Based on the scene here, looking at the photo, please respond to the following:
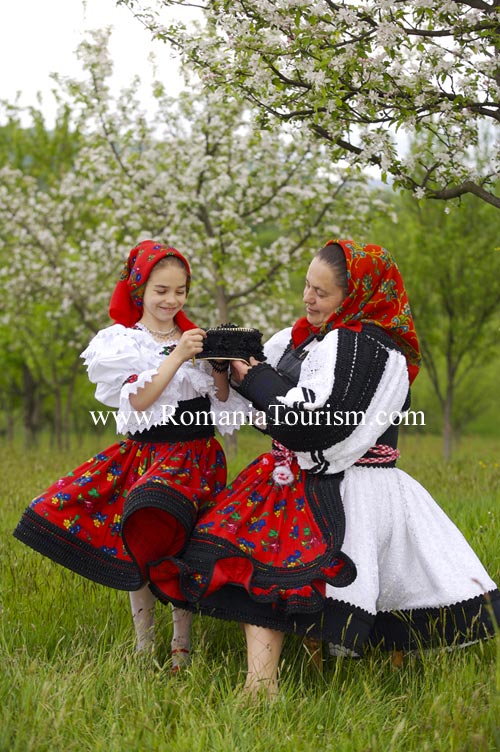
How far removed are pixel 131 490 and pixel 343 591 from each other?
0.91m

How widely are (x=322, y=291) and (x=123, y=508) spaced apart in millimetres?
1163

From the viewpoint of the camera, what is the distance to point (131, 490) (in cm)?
321

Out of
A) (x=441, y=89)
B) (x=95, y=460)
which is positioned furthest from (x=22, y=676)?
(x=441, y=89)

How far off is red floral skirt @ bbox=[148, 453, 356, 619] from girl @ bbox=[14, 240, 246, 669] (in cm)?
13

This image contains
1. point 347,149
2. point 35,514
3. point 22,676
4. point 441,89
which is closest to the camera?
point 22,676

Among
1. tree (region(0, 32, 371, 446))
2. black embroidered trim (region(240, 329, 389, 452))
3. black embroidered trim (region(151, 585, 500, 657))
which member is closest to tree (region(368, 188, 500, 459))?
tree (region(0, 32, 371, 446))

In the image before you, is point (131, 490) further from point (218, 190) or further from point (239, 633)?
point (218, 190)

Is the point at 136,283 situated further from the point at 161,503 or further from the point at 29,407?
the point at 29,407

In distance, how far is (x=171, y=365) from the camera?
3266 mm

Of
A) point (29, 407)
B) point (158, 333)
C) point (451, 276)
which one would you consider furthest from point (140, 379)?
point (29, 407)

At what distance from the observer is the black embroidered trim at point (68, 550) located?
3.35 meters

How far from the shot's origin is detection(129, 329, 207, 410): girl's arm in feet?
10.7

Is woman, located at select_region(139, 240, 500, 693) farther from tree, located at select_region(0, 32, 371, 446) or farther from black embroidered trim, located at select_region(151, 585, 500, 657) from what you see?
tree, located at select_region(0, 32, 371, 446)

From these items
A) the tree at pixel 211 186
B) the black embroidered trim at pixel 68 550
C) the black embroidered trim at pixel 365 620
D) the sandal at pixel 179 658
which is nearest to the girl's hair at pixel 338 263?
the black embroidered trim at pixel 365 620
